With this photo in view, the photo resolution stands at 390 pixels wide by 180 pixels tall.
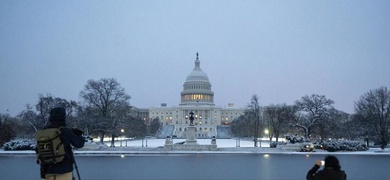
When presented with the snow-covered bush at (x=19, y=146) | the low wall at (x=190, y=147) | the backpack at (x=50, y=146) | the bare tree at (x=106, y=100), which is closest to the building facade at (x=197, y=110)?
the bare tree at (x=106, y=100)

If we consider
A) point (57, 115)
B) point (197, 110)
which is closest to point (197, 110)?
point (197, 110)

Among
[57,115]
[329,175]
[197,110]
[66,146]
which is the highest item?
[197,110]

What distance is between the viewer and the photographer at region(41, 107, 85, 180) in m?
5.88

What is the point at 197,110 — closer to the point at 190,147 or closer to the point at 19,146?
the point at 190,147

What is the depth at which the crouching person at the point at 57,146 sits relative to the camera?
5.76 m

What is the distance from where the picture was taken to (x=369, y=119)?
49.2 meters

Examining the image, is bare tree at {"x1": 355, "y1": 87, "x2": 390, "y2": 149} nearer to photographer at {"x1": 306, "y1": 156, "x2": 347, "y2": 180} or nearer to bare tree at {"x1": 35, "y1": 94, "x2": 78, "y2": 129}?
bare tree at {"x1": 35, "y1": 94, "x2": 78, "y2": 129}

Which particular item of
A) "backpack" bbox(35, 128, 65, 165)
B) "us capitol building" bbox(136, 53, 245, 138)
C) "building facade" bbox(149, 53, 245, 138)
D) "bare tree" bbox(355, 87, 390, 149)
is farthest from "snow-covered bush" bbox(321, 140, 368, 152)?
"building facade" bbox(149, 53, 245, 138)

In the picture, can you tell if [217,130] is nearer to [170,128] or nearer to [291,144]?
[170,128]

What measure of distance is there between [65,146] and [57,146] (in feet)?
0.51

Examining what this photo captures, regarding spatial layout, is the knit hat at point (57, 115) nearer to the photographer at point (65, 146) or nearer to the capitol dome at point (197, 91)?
the photographer at point (65, 146)

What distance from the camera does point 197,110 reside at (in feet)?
509

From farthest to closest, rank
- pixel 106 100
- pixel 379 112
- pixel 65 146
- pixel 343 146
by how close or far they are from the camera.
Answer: pixel 106 100
pixel 379 112
pixel 343 146
pixel 65 146

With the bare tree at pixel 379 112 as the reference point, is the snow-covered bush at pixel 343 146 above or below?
below
